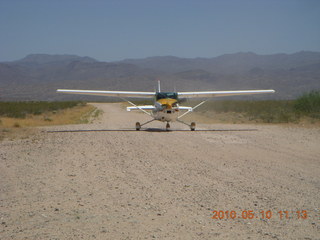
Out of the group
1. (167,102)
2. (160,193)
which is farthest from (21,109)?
(160,193)

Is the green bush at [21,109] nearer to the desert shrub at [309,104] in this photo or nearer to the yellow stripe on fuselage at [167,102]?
the yellow stripe on fuselage at [167,102]

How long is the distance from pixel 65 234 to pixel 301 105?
1211 inches

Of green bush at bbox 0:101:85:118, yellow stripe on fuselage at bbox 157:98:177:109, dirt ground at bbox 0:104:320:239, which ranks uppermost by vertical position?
yellow stripe on fuselage at bbox 157:98:177:109

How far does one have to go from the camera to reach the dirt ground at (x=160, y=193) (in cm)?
529

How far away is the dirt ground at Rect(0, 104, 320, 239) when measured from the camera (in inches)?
208

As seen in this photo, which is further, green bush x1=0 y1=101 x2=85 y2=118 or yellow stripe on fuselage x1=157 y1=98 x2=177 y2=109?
green bush x1=0 y1=101 x2=85 y2=118

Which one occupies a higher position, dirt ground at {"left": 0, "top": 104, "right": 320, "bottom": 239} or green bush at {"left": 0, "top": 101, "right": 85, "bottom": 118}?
green bush at {"left": 0, "top": 101, "right": 85, "bottom": 118}

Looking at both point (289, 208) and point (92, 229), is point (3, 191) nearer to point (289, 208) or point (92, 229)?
point (92, 229)

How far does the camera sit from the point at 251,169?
926 cm

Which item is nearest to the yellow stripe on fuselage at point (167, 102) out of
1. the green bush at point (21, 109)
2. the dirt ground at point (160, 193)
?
the dirt ground at point (160, 193)

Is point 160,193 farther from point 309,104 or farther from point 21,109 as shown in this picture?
point 21,109

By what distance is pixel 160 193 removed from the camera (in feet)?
23.3

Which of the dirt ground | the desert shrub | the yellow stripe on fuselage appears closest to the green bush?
the yellow stripe on fuselage

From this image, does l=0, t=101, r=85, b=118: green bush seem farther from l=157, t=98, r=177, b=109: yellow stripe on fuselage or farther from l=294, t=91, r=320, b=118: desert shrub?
l=294, t=91, r=320, b=118: desert shrub
